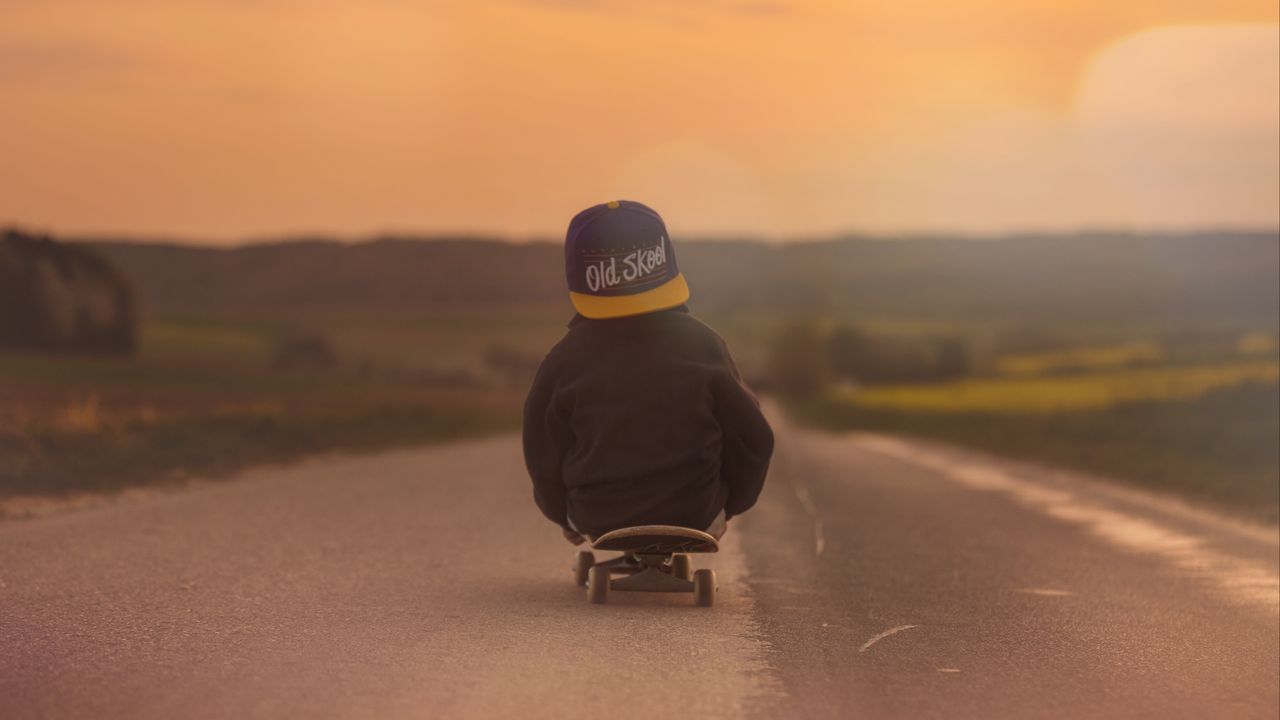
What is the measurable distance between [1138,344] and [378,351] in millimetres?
35768

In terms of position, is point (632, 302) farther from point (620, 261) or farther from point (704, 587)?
point (704, 587)

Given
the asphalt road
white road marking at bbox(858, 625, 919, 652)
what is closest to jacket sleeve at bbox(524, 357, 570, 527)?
the asphalt road

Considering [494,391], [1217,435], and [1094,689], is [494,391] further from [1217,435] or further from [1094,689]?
[1094,689]

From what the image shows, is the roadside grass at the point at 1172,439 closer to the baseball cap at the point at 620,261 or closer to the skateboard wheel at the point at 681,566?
the skateboard wheel at the point at 681,566

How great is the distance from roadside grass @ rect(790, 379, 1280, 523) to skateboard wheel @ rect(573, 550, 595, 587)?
923 centimetres

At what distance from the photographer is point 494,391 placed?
66.6m

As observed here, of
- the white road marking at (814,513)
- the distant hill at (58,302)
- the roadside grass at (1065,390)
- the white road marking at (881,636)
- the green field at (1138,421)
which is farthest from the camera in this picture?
the distant hill at (58,302)

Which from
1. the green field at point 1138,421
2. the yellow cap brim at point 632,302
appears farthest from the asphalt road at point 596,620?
the green field at point 1138,421

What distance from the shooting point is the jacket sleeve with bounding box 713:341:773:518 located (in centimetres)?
744

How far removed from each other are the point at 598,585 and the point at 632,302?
4.73ft

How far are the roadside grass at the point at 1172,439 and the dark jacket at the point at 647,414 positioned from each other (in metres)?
9.60

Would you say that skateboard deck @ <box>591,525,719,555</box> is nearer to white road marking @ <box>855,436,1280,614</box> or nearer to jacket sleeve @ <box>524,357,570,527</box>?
jacket sleeve @ <box>524,357,570,527</box>

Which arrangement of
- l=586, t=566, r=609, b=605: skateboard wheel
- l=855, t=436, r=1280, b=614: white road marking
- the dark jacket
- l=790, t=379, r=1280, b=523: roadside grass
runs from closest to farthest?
the dark jacket
l=586, t=566, r=609, b=605: skateboard wheel
l=855, t=436, r=1280, b=614: white road marking
l=790, t=379, r=1280, b=523: roadside grass

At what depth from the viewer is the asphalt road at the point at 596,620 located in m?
5.76
